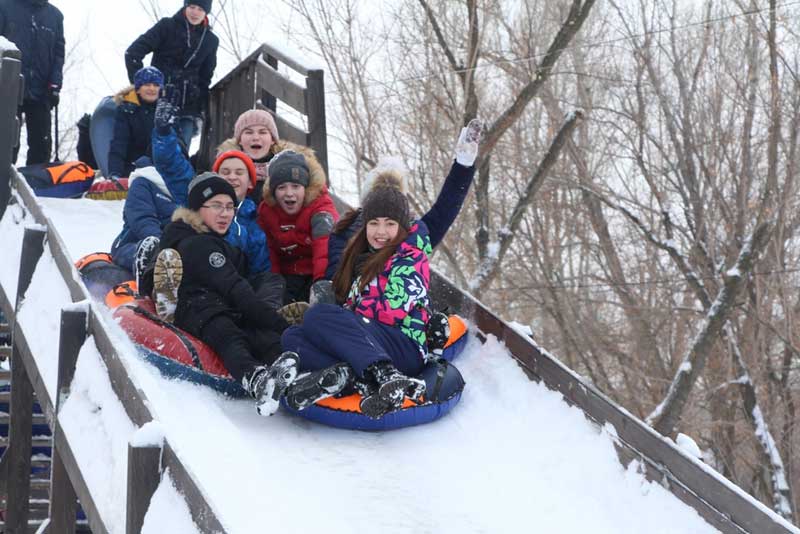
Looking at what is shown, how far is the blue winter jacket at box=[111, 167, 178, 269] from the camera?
215 inches

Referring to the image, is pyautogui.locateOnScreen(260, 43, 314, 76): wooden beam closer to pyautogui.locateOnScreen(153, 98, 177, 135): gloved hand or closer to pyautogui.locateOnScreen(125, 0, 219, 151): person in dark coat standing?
pyautogui.locateOnScreen(125, 0, 219, 151): person in dark coat standing

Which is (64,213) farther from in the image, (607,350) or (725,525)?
(607,350)

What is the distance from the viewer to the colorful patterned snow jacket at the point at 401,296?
444cm

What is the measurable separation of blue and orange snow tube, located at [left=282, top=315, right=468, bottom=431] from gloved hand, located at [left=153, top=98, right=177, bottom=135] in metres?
1.96

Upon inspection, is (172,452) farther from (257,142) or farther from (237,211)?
(257,142)

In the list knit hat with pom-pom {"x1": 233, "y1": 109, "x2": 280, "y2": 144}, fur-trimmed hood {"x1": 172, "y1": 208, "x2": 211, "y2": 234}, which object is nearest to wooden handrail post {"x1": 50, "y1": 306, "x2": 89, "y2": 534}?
fur-trimmed hood {"x1": 172, "y1": 208, "x2": 211, "y2": 234}

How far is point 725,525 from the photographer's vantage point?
131 inches

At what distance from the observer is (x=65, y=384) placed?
12.8 ft

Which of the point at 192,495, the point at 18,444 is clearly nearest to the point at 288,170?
the point at 18,444

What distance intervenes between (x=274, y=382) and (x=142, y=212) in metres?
1.90

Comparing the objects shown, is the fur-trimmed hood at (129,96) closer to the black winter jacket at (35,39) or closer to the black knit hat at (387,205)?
the black winter jacket at (35,39)

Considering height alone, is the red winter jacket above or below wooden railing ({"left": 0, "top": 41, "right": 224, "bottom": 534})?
above

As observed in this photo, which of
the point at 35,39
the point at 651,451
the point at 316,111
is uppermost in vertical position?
the point at 35,39

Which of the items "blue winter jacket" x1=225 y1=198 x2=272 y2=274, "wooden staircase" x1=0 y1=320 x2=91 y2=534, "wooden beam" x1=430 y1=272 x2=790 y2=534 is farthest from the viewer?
"wooden staircase" x1=0 y1=320 x2=91 y2=534
